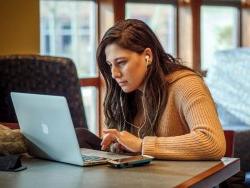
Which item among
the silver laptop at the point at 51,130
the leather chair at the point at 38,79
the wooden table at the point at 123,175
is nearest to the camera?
the wooden table at the point at 123,175

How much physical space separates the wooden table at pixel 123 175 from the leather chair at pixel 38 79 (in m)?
1.14

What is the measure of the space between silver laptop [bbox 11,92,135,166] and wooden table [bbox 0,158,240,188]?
4cm

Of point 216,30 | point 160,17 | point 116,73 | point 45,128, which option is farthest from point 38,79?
point 216,30

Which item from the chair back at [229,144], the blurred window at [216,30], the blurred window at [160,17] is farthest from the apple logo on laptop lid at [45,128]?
the blurred window at [216,30]

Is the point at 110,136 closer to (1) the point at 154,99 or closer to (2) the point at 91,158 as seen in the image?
(2) the point at 91,158

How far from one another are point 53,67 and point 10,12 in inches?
16.8

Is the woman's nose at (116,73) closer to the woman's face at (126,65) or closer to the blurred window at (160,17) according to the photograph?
the woman's face at (126,65)

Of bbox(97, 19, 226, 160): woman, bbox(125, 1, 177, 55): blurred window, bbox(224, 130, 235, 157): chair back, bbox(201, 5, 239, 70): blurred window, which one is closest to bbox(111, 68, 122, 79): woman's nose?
bbox(97, 19, 226, 160): woman

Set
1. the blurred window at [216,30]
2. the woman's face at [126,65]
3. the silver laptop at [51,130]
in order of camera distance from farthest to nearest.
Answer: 1. the blurred window at [216,30]
2. the woman's face at [126,65]
3. the silver laptop at [51,130]

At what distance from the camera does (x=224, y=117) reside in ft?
14.3

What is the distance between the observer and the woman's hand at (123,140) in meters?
1.97

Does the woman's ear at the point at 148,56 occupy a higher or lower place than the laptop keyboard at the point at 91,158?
higher

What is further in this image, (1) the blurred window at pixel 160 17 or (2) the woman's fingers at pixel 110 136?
(1) the blurred window at pixel 160 17

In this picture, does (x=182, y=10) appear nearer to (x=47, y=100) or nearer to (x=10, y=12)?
(x=10, y=12)
